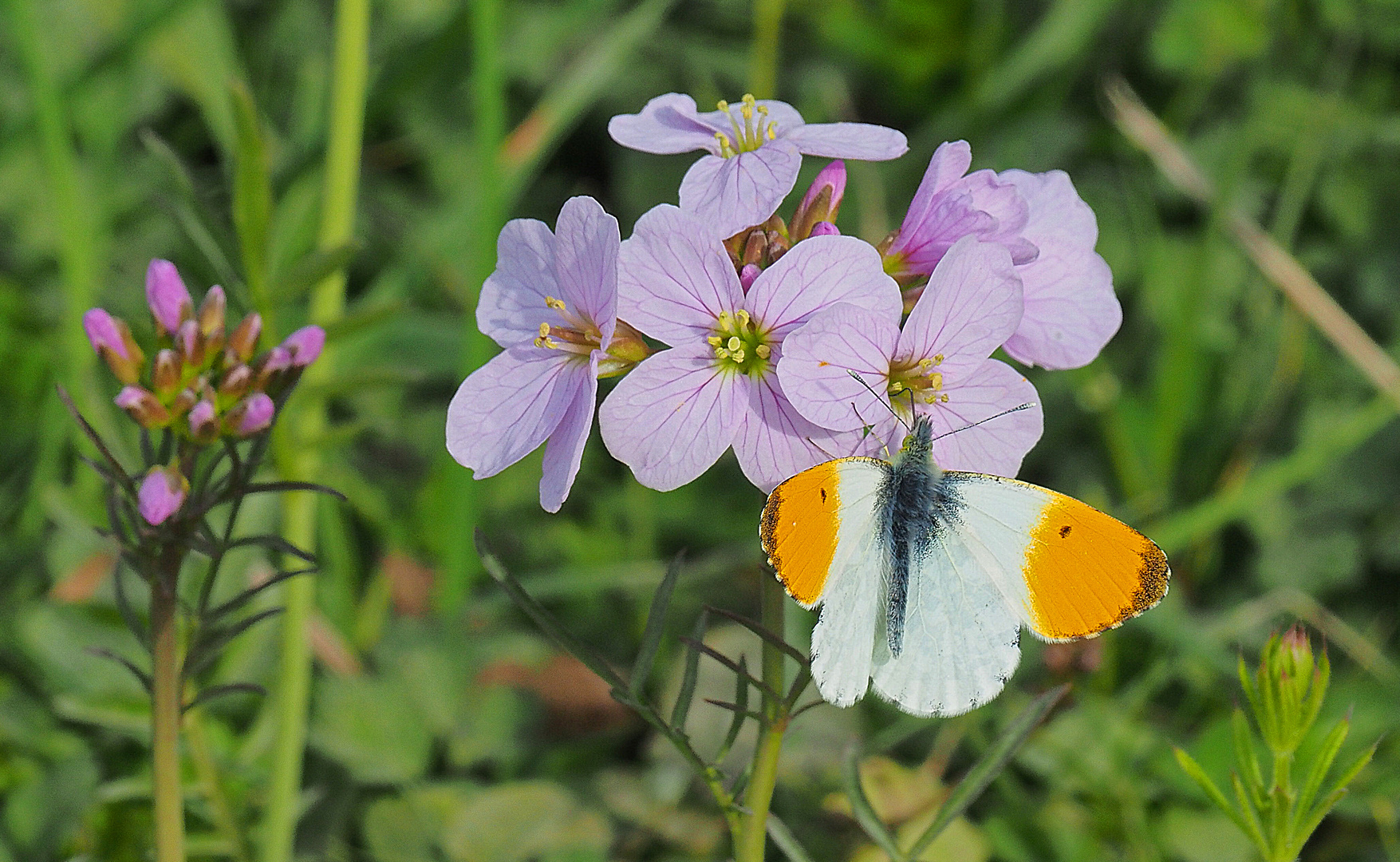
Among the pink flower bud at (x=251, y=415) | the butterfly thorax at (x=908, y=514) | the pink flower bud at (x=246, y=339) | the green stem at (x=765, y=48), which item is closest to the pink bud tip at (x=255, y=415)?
the pink flower bud at (x=251, y=415)

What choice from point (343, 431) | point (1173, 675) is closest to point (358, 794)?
point (343, 431)

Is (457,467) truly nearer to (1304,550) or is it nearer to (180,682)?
(180,682)

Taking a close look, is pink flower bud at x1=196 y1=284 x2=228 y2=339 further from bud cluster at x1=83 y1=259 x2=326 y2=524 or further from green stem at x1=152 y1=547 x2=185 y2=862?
green stem at x1=152 y1=547 x2=185 y2=862

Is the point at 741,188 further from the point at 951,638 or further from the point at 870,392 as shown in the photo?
the point at 951,638

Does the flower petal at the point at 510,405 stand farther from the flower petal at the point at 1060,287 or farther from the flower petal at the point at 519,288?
the flower petal at the point at 1060,287

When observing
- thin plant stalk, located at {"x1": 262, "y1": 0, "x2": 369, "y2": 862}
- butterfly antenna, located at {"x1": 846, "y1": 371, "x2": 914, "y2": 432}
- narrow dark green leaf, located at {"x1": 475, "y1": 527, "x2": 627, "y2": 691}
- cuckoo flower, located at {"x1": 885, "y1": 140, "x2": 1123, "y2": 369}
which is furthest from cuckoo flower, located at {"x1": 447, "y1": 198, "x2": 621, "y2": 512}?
thin plant stalk, located at {"x1": 262, "y1": 0, "x2": 369, "y2": 862}

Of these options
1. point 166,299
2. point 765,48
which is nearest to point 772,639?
point 166,299
